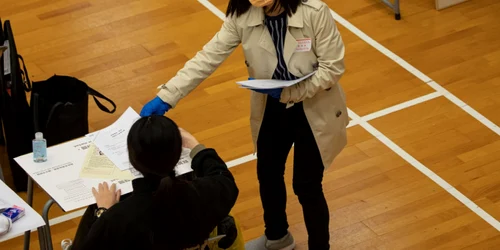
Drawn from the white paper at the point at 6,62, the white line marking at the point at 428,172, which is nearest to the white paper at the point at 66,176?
the white paper at the point at 6,62

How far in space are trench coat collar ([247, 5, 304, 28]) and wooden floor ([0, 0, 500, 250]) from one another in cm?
126

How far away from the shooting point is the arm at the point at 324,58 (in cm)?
356

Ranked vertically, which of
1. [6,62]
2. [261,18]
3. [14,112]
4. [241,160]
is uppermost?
[261,18]

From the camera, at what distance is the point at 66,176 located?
3.61 meters

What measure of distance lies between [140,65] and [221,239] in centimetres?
275

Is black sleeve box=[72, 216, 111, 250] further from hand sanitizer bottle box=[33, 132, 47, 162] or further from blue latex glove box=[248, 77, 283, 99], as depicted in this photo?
blue latex glove box=[248, 77, 283, 99]

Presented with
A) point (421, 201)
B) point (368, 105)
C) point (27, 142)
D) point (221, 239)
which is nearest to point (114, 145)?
point (221, 239)

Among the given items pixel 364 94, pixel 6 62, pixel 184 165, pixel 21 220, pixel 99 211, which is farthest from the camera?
pixel 364 94

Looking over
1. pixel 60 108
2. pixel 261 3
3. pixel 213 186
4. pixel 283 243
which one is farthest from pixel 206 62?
pixel 60 108

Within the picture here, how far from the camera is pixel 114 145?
371 cm

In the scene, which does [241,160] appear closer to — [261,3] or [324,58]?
[324,58]

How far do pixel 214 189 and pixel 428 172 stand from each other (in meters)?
2.06

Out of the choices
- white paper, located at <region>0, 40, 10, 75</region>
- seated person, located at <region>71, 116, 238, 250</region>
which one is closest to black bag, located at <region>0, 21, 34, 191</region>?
white paper, located at <region>0, 40, 10, 75</region>

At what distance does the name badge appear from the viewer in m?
3.58
